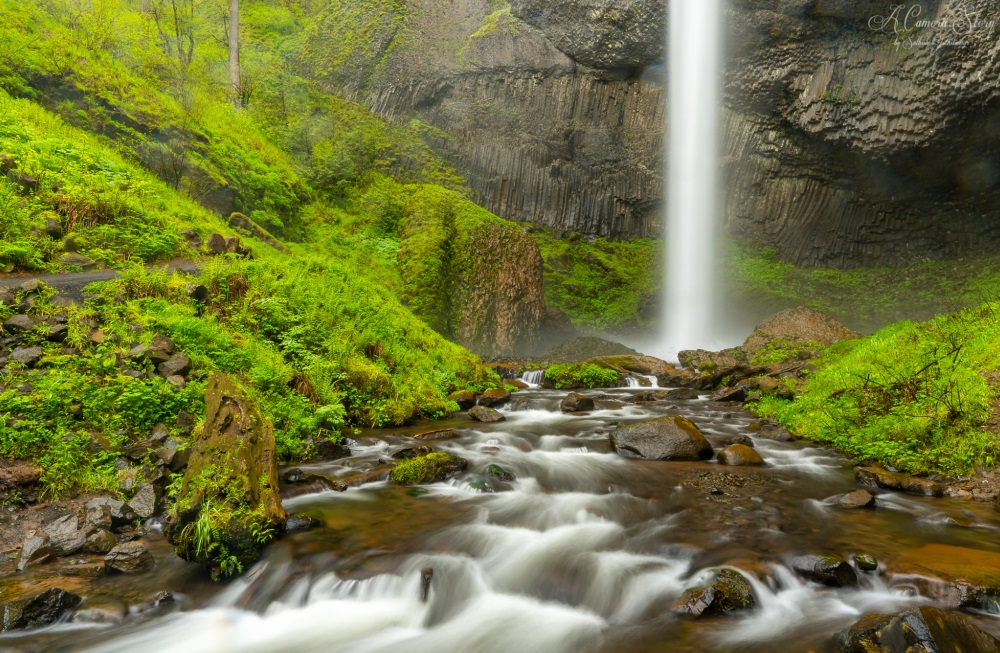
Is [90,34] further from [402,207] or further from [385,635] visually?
[385,635]

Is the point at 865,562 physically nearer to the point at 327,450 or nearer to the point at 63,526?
the point at 327,450

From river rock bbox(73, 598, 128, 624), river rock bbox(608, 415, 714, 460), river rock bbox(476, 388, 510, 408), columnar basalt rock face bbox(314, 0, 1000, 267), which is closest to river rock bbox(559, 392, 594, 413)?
river rock bbox(476, 388, 510, 408)

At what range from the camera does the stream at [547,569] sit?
355 cm

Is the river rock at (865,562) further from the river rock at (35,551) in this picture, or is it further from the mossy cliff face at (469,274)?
the mossy cliff face at (469,274)

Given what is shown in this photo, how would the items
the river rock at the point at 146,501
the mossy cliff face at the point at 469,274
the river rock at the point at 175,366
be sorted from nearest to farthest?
the river rock at the point at 146,501, the river rock at the point at 175,366, the mossy cliff face at the point at 469,274

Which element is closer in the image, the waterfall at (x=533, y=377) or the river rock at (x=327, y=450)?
the river rock at (x=327, y=450)

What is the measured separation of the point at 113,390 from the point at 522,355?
1370 cm

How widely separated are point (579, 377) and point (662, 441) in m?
7.35

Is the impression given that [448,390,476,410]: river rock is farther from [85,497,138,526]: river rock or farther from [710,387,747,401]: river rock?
[85,497,138,526]: river rock

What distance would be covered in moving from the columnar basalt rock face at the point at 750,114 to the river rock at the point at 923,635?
26295 mm

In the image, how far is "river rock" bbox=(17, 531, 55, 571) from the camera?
3.79 meters

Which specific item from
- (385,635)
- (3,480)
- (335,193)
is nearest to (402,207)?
(335,193)

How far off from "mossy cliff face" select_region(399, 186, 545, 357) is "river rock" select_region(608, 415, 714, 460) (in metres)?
9.32

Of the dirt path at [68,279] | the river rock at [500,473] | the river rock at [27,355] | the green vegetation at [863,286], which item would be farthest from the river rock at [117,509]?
the green vegetation at [863,286]
